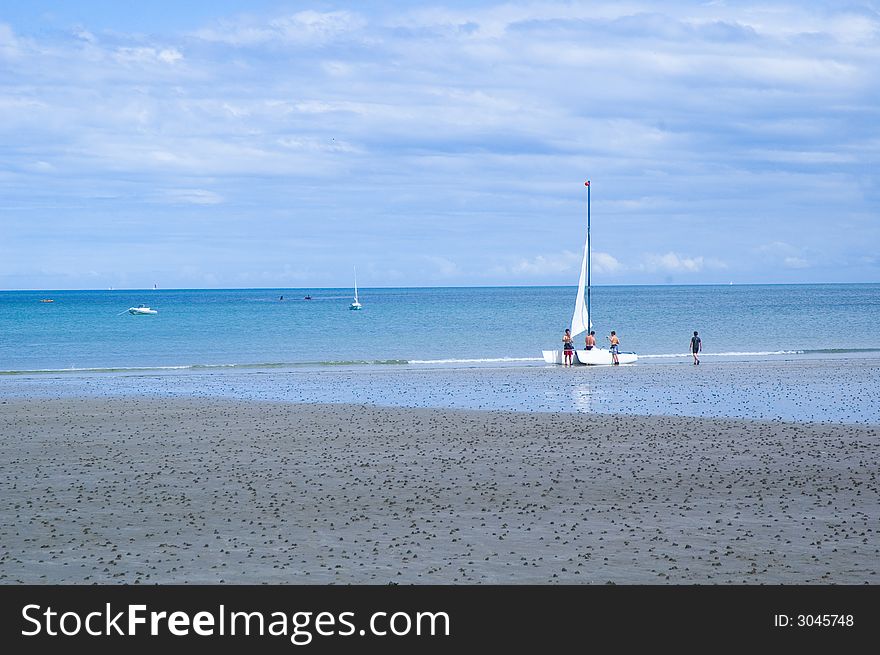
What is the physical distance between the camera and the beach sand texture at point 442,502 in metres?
14.0

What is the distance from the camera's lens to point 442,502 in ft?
59.8

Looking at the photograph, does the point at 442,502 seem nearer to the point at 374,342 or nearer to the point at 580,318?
the point at 580,318

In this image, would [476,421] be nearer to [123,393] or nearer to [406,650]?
[123,393]

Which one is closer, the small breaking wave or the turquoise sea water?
the small breaking wave

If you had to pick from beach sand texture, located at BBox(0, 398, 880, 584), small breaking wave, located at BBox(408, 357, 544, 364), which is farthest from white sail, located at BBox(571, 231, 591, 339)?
beach sand texture, located at BBox(0, 398, 880, 584)

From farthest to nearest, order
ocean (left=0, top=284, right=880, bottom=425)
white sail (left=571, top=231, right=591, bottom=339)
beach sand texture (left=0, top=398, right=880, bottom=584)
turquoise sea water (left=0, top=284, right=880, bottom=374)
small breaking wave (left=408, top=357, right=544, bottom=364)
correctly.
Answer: turquoise sea water (left=0, top=284, right=880, bottom=374) < small breaking wave (left=408, top=357, right=544, bottom=364) < white sail (left=571, top=231, right=591, bottom=339) < ocean (left=0, top=284, right=880, bottom=425) < beach sand texture (left=0, top=398, right=880, bottom=584)

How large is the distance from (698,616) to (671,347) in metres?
67.9

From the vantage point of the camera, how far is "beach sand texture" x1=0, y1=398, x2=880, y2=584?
14.0 meters

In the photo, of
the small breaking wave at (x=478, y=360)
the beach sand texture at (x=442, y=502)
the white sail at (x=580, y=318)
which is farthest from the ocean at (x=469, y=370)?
the beach sand texture at (x=442, y=502)

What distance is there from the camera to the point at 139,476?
21.0 m

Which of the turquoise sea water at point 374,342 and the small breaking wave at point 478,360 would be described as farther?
the turquoise sea water at point 374,342

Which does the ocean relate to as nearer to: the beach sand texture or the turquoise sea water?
the turquoise sea water

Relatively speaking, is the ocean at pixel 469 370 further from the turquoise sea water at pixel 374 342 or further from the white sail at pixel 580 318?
the white sail at pixel 580 318

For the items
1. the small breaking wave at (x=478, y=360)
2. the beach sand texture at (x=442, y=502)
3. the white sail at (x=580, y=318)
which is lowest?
the beach sand texture at (x=442, y=502)
